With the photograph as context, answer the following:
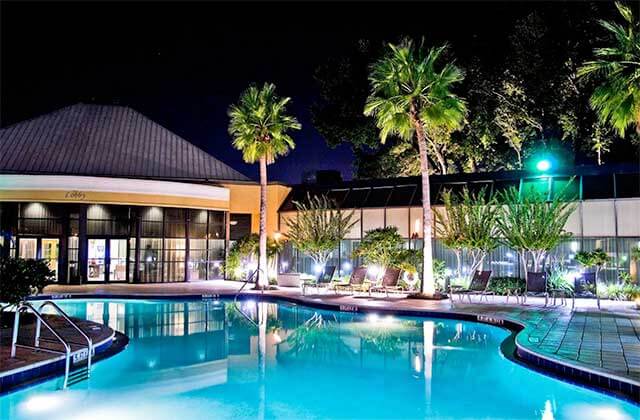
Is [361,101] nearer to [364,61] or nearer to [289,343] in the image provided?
[364,61]

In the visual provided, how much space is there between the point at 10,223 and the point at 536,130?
21.9 meters

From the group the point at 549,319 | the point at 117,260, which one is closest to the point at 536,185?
the point at 549,319

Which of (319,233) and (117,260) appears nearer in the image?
(319,233)

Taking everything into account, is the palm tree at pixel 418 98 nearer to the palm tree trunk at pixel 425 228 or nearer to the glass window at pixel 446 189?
the palm tree trunk at pixel 425 228

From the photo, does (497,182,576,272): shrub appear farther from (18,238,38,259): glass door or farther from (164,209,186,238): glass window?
(18,238,38,259): glass door

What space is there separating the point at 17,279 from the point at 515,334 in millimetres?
8700

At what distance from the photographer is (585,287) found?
1658 cm

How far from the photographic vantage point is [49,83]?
31594mm

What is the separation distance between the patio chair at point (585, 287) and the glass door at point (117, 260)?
15.5m

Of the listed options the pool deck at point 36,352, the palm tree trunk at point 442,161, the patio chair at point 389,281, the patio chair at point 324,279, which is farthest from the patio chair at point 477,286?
the palm tree trunk at point 442,161

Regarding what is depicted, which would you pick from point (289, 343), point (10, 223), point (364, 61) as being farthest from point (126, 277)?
point (364, 61)

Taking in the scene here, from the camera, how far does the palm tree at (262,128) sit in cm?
2020

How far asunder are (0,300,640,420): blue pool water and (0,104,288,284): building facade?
9.47m

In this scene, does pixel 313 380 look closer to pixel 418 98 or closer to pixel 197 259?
pixel 418 98
